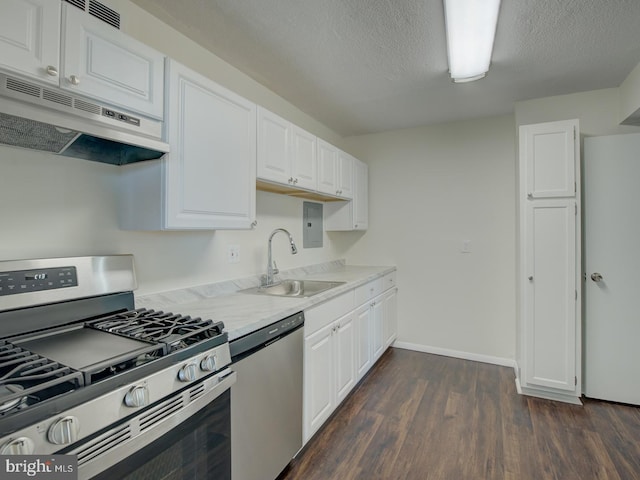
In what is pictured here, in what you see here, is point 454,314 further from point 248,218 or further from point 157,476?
point 157,476

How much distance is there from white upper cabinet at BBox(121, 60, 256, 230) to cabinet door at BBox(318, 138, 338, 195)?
3.04 ft

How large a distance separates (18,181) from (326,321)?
161 centimetres

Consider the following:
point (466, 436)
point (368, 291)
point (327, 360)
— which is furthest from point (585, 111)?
point (327, 360)

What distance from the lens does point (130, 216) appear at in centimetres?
152

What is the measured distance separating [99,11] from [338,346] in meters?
2.08

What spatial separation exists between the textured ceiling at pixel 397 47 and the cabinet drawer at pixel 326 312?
1.57m

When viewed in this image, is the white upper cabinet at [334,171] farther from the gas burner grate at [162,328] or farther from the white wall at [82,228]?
the gas burner grate at [162,328]

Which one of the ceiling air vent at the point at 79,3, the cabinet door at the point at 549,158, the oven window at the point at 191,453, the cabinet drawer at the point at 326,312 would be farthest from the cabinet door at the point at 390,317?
the ceiling air vent at the point at 79,3

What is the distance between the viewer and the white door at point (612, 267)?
241 centimetres

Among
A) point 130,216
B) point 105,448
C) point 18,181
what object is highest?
point 18,181

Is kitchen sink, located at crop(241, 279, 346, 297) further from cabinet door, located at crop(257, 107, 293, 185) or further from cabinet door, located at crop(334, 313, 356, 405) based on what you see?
cabinet door, located at crop(257, 107, 293, 185)

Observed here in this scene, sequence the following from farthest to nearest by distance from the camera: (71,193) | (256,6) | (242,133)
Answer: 1. (242,133)
2. (256,6)
3. (71,193)

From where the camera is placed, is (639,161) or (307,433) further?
A: (639,161)

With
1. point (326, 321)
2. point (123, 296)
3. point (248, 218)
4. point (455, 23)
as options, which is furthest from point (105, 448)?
point (455, 23)
